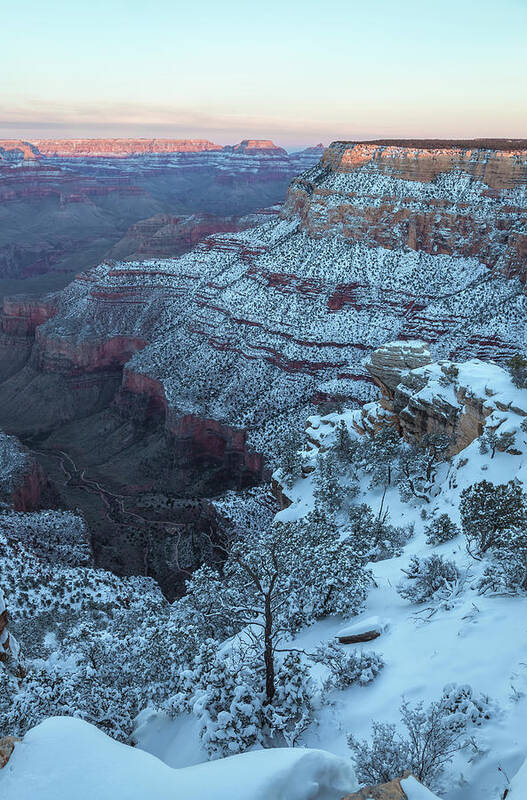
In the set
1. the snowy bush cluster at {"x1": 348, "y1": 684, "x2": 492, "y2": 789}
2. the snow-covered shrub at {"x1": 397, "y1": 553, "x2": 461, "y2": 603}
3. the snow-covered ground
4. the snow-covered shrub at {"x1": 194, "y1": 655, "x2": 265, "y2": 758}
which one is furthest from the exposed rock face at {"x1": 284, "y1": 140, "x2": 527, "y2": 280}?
the snow-covered shrub at {"x1": 194, "y1": 655, "x2": 265, "y2": 758}

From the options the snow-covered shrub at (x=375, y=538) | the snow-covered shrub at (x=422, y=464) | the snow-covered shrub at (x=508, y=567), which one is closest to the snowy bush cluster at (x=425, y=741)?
the snow-covered shrub at (x=508, y=567)

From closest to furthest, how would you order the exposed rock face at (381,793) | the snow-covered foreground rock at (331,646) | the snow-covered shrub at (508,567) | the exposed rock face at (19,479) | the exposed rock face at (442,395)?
1. the exposed rock face at (381,793)
2. the snow-covered foreground rock at (331,646)
3. the snow-covered shrub at (508,567)
4. the exposed rock face at (442,395)
5. the exposed rock face at (19,479)

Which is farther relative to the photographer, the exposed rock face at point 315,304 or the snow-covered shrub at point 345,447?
the exposed rock face at point 315,304

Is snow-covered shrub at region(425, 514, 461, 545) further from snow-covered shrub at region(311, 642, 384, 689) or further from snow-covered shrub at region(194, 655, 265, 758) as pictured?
snow-covered shrub at region(194, 655, 265, 758)

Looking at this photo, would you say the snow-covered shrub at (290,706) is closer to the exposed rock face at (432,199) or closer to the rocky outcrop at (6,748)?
the rocky outcrop at (6,748)

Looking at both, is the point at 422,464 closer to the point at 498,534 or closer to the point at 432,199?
the point at 498,534

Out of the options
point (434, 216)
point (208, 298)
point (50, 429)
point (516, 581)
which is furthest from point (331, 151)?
point (516, 581)

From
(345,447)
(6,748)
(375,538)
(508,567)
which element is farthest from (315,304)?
(6,748)
